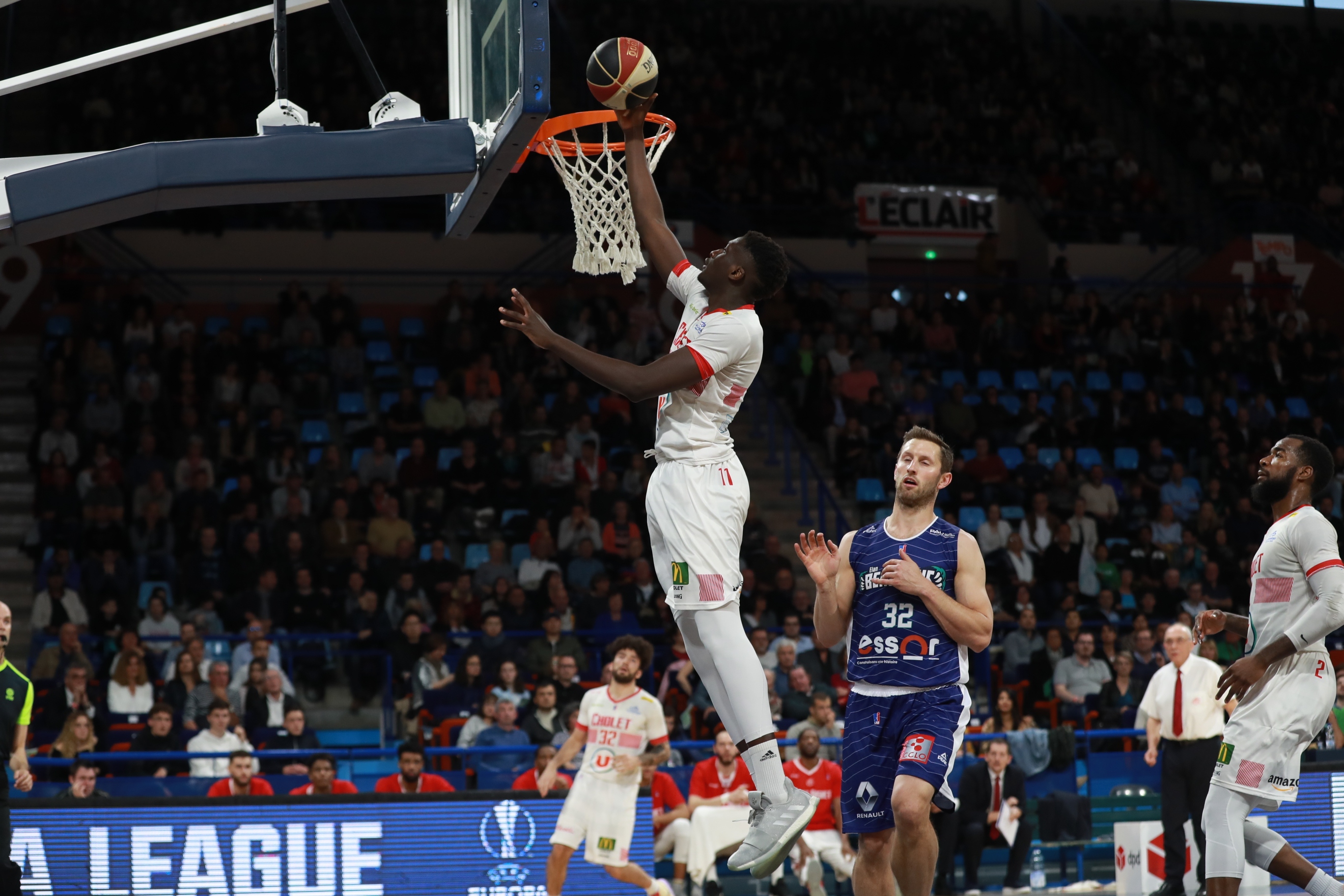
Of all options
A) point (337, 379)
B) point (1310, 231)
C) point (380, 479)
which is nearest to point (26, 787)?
point (380, 479)

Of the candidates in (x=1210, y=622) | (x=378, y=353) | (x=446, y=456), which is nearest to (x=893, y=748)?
(x=1210, y=622)

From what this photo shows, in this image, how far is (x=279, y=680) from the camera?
13164 mm

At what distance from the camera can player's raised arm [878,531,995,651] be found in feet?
19.9

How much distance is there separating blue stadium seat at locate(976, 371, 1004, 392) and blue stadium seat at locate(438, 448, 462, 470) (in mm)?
7275

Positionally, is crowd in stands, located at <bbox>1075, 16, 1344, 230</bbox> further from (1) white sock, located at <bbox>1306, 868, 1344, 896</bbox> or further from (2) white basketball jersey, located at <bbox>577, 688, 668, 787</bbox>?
(1) white sock, located at <bbox>1306, 868, 1344, 896</bbox>

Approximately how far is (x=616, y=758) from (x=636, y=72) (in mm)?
5858

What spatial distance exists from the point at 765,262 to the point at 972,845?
23.7 ft

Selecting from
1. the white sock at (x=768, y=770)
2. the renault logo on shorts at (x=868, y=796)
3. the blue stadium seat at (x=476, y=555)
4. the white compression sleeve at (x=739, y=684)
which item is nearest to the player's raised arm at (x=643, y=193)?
the white compression sleeve at (x=739, y=684)

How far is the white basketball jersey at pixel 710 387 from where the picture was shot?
19.4 ft

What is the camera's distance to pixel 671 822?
11.7 meters

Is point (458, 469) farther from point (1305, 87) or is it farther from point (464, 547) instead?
point (1305, 87)

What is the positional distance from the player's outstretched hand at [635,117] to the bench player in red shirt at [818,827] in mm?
6758

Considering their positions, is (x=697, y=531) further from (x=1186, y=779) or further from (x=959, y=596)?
(x=1186, y=779)

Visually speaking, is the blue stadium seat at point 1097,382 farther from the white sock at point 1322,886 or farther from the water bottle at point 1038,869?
the white sock at point 1322,886
